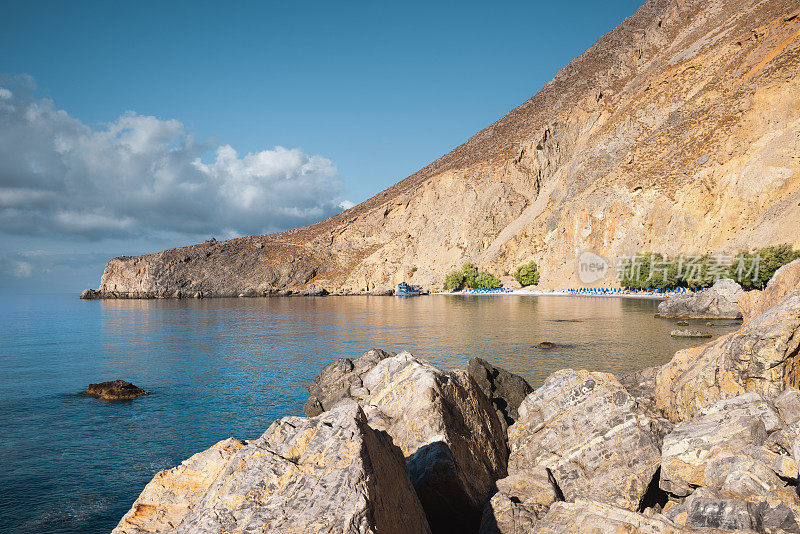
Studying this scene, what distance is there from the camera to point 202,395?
2419 cm

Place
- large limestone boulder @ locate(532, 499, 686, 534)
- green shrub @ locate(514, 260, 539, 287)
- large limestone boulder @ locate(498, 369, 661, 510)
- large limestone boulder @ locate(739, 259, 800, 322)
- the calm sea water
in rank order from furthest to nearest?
green shrub @ locate(514, 260, 539, 287)
large limestone boulder @ locate(739, 259, 800, 322)
the calm sea water
large limestone boulder @ locate(498, 369, 661, 510)
large limestone boulder @ locate(532, 499, 686, 534)

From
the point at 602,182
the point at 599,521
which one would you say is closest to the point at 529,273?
the point at 602,182

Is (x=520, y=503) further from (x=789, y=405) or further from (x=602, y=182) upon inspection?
(x=602, y=182)

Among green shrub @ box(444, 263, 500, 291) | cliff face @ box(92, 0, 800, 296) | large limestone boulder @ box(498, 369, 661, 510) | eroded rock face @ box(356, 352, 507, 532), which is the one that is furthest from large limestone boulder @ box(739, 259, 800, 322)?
green shrub @ box(444, 263, 500, 291)

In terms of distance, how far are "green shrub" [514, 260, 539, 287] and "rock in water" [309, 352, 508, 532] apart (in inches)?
4111

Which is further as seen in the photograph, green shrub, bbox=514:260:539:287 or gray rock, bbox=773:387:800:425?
green shrub, bbox=514:260:539:287

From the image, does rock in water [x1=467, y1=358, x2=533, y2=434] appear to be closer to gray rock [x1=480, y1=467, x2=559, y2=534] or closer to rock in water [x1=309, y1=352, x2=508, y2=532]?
rock in water [x1=309, y1=352, x2=508, y2=532]

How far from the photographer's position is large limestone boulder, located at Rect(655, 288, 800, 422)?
989cm

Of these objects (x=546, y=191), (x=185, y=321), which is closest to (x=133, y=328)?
(x=185, y=321)

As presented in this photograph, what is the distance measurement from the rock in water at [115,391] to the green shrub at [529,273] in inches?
3821

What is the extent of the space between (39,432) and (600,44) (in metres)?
179

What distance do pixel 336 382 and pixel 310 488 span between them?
52.5 ft

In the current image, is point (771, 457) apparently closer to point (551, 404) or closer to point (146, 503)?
point (551, 404)

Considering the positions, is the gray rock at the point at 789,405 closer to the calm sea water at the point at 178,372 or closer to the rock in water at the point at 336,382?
the rock in water at the point at 336,382
